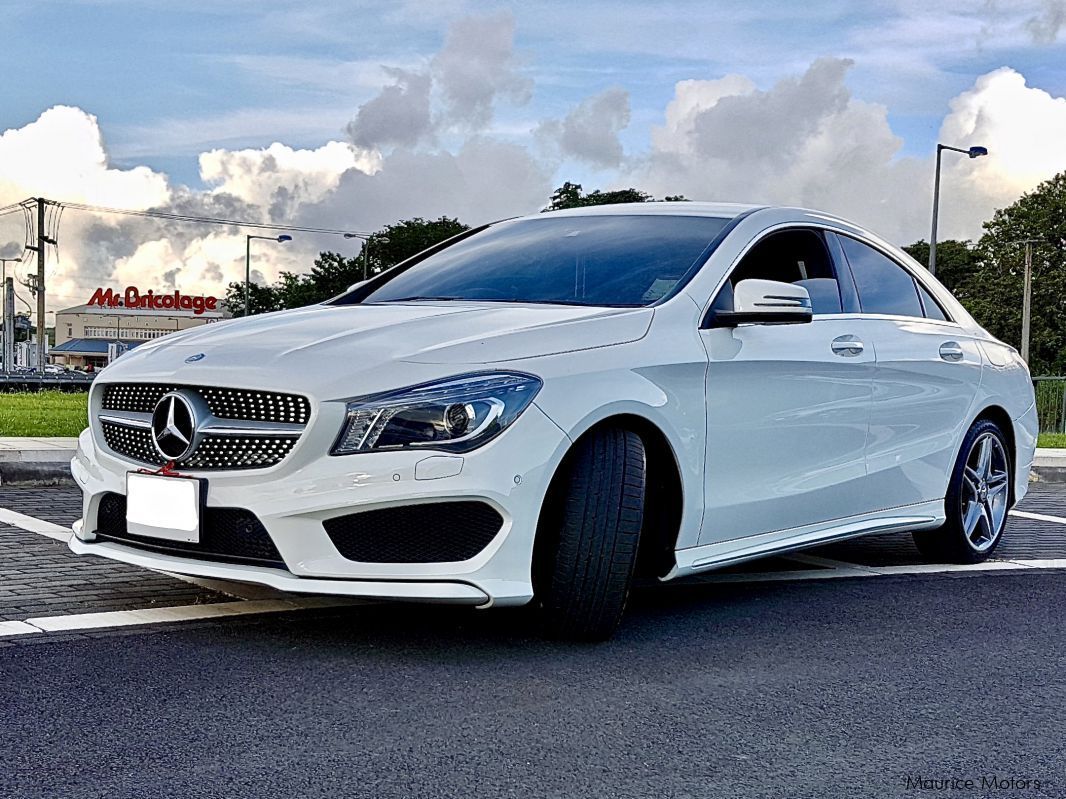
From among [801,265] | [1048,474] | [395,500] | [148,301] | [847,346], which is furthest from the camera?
[148,301]

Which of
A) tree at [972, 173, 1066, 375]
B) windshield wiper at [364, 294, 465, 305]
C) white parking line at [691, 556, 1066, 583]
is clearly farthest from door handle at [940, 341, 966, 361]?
tree at [972, 173, 1066, 375]

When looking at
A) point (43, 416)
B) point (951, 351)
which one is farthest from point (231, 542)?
point (43, 416)

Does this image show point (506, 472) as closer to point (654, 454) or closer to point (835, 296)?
point (654, 454)

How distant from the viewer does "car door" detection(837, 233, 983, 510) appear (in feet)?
19.1

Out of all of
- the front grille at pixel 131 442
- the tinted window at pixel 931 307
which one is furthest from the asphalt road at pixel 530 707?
the tinted window at pixel 931 307

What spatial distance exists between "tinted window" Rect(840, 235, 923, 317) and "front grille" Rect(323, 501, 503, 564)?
8.32 ft

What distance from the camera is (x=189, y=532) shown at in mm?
4234

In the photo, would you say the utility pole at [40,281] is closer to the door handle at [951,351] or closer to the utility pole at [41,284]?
the utility pole at [41,284]

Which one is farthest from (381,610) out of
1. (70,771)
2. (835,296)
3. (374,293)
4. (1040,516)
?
(1040,516)

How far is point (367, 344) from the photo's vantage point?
434cm

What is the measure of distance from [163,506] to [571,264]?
1891 mm

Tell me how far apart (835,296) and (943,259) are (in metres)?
83.5

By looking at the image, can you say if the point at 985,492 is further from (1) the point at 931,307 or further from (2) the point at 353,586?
(2) the point at 353,586

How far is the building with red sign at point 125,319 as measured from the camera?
450 ft
